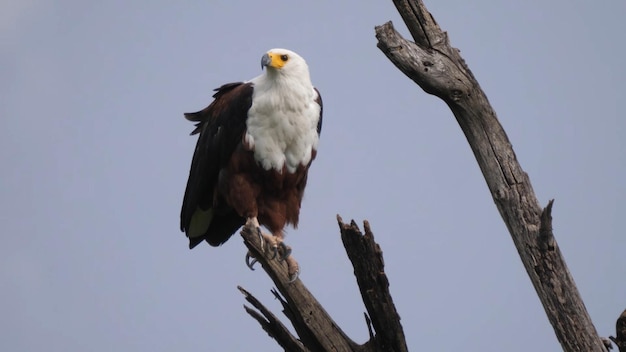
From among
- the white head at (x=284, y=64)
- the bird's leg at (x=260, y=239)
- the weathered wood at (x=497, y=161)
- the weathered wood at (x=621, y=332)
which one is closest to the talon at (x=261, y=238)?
the bird's leg at (x=260, y=239)

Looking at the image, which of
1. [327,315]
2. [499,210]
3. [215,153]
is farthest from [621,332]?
[215,153]

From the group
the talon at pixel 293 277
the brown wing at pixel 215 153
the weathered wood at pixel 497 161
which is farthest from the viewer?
the brown wing at pixel 215 153

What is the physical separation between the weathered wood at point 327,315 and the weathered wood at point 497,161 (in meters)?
0.95

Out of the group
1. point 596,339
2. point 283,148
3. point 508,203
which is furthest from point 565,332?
point 283,148

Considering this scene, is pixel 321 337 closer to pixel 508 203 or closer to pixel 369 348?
pixel 369 348

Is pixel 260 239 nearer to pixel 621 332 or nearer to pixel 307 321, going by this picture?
pixel 307 321

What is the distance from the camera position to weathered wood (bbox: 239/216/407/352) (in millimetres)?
6355

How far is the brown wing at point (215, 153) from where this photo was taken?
7.85 m

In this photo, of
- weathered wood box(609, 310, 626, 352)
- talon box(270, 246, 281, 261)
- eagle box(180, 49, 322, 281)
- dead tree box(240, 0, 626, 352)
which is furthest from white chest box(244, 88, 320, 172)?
weathered wood box(609, 310, 626, 352)

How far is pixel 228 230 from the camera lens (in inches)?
351

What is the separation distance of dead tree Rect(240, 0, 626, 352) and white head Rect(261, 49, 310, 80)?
1458 mm

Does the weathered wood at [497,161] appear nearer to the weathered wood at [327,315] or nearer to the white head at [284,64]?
the weathered wood at [327,315]

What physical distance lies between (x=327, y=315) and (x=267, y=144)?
159 cm

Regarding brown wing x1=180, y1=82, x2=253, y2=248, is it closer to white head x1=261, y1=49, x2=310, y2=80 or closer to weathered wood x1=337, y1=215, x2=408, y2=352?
white head x1=261, y1=49, x2=310, y2=80
